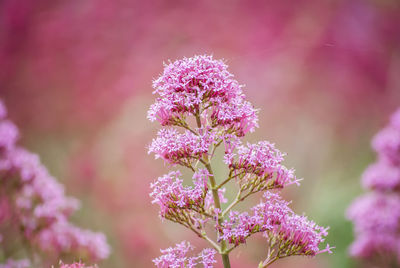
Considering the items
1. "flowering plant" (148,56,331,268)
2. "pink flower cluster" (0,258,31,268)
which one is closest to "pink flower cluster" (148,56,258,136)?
"flowering plant" (148,56,331,268)

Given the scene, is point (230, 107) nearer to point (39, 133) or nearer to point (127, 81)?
point (127, 81)

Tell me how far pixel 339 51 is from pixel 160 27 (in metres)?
2.02

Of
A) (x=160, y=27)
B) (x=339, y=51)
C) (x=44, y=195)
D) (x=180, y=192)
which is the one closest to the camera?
(x=180, y=192)

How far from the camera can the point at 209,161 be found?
1.98 metres

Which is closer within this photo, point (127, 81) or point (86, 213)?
point (127, 81)

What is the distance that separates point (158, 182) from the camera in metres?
1.96

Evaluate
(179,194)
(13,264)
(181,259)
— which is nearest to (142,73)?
(13,264)

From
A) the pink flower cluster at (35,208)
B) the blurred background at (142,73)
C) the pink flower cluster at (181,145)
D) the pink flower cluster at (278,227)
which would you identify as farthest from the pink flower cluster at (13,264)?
the pink flower cluster at (278,227)

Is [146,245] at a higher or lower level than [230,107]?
higher

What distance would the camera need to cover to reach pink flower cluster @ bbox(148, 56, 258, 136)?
6.34ft

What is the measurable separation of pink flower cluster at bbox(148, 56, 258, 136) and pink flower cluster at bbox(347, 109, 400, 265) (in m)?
2.60

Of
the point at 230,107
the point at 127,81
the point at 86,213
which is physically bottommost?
the point at 230,107

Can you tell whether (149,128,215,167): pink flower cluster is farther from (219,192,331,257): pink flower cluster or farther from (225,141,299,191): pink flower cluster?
(219,192,331,257): pink flower cluster

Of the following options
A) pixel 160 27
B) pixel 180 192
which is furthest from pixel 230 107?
pixel 160 27
